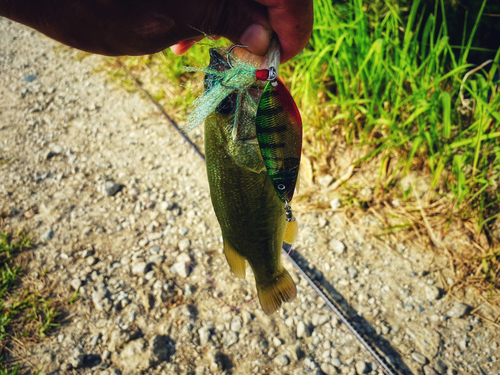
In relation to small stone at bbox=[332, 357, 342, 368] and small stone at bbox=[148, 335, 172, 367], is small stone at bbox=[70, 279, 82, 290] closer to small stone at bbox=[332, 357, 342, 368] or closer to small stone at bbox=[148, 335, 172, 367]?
small stone at bbox=[148, 335, 172, 367]

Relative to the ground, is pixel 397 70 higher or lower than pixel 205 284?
higher

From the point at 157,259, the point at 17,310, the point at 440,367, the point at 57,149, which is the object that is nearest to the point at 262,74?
the point at 157,259

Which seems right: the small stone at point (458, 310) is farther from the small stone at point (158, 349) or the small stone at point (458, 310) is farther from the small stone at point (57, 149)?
the small stone at point (57, 149)

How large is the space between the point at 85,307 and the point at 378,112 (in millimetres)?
2901

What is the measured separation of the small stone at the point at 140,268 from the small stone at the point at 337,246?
1.56 meters

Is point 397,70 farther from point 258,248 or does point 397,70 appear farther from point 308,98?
point 258,248

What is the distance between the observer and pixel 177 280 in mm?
2865

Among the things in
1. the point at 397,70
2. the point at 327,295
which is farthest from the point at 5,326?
the point at 397,70

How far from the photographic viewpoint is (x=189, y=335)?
2.55 metres

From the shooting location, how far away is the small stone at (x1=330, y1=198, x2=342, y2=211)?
318 centimetres

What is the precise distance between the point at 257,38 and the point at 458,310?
2.35m

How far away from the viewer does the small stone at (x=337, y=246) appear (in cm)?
295

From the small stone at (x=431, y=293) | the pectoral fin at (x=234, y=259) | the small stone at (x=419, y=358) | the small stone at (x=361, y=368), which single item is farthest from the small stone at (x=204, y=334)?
the small stone at (x=431, y=293)

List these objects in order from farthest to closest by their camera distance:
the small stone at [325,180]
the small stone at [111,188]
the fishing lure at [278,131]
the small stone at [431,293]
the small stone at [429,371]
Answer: the small stone at [111,188] → the small stone at [325,180] → the small stone at [431,293] → the small stone at [429,371] → the fishing lure at [278,131]
